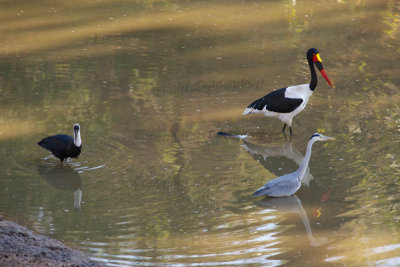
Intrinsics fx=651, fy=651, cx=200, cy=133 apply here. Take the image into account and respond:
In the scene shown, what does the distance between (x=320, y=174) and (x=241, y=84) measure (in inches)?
149

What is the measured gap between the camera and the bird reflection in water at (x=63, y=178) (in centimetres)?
849

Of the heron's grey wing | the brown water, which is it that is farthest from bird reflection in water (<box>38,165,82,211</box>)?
the heron's grey wing

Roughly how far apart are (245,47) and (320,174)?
5.94m

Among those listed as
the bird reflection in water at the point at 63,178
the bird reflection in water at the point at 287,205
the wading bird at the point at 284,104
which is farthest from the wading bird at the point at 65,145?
the wading bird at the point at 284,104

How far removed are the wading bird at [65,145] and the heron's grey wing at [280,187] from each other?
2.58 m

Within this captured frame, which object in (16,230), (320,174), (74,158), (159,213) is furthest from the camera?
(74,158)

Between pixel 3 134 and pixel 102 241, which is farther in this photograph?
pixel 3 134

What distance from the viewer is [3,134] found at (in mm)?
10000

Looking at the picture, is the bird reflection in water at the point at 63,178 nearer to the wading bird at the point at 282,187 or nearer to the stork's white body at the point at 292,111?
the wading bird at the point at 282,187

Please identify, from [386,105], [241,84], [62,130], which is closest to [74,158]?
[62,130]

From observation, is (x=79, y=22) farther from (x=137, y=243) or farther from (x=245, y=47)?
(x=137, y=243)

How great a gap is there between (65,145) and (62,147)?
58 mm

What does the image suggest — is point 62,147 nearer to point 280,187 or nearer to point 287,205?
point 280,187

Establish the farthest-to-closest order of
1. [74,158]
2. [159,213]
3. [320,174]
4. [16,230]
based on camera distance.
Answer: [74,158]
[320,174]
[159,213]
[16,230]
